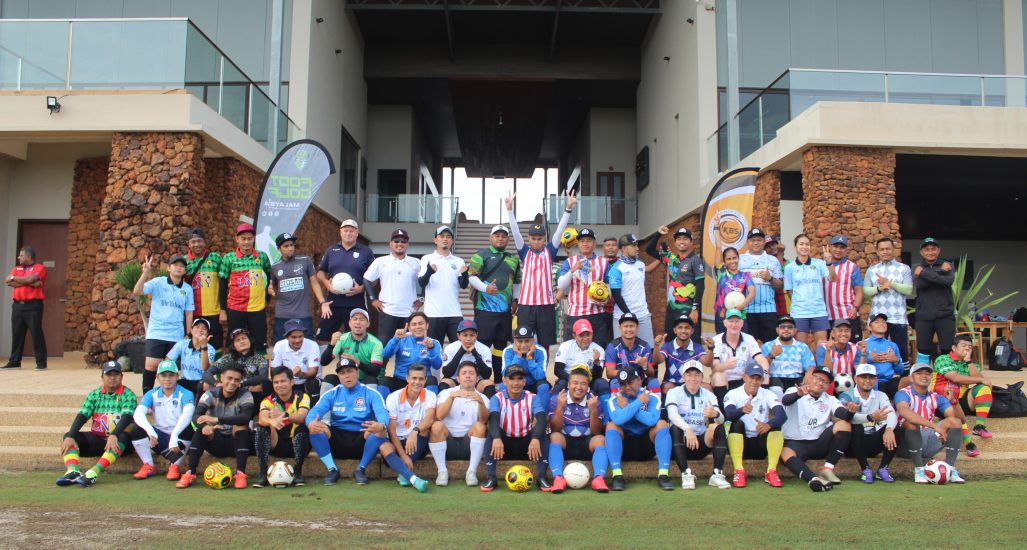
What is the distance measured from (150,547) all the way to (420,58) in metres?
18.9

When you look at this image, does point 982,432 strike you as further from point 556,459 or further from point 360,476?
point 360,476

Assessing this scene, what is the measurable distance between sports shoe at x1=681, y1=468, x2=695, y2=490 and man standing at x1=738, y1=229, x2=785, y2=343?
241 cm

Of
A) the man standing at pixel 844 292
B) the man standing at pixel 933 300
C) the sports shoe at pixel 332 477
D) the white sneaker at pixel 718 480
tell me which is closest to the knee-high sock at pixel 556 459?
the white sneaker at pixel 718 480

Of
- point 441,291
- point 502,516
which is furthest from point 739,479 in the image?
point 441,291

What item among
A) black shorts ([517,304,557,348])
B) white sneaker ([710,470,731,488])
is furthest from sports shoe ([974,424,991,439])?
black shorts ([517,304,557,348])

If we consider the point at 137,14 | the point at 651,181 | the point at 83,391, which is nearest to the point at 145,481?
the point at 83,391

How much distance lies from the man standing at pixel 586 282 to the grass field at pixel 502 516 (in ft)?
6.26

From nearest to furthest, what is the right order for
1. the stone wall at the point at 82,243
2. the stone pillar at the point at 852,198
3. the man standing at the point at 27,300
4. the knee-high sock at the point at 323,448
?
the knee-high sock at the point at 323,448 → the man standing at the point at 27,300 → the stone pillar at the point at 852,198 → the stone wall at the point at 82,243

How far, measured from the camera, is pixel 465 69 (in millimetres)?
21078

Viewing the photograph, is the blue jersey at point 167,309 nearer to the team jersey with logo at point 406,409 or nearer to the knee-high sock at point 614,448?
the team jersey with logo at point 406,409

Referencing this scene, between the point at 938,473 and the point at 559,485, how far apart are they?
3.11 m

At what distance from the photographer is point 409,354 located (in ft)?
20.9

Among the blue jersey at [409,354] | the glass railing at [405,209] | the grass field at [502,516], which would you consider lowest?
the grass field at [502,516]

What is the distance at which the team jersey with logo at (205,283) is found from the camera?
724 centimetres
